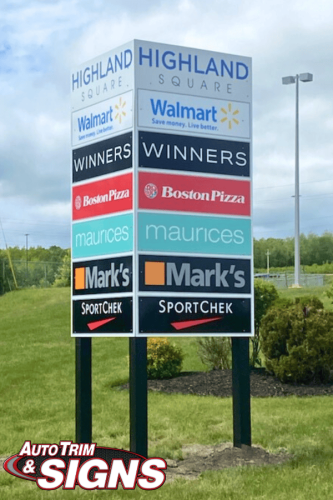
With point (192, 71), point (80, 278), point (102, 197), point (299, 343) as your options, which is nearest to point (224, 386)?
point (299, 343)

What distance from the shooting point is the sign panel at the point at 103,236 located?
8.83 meters

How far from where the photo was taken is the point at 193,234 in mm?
9203

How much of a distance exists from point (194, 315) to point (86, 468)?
2.17 m

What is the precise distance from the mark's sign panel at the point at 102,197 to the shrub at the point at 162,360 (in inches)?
296

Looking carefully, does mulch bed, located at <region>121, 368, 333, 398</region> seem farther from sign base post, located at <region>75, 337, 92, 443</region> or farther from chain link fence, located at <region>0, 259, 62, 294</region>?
chain link fence, located at <region>0, 259, 62, 294</region>

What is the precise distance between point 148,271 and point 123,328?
720 millimetres

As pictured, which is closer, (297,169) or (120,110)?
(120,110)

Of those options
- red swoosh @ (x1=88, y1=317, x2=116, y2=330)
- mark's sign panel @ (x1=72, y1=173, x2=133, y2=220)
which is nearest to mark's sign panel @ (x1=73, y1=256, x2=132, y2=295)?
red swoosh @ (x1=88, y1=317, x2=116, y2=330)

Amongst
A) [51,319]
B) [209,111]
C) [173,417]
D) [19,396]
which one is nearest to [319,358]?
[173,417]

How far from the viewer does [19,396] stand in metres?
16.1

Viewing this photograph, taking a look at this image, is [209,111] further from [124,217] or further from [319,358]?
[319,358]

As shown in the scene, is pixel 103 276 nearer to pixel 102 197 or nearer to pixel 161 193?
pixel 102 197

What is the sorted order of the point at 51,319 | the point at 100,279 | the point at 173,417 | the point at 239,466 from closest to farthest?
the point at 239,466 → the point at 100,279 → the point at 173,417 → the point at 51,319

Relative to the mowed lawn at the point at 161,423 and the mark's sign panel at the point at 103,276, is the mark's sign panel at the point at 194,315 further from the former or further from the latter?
the mowed lawn at the point at 161,423
